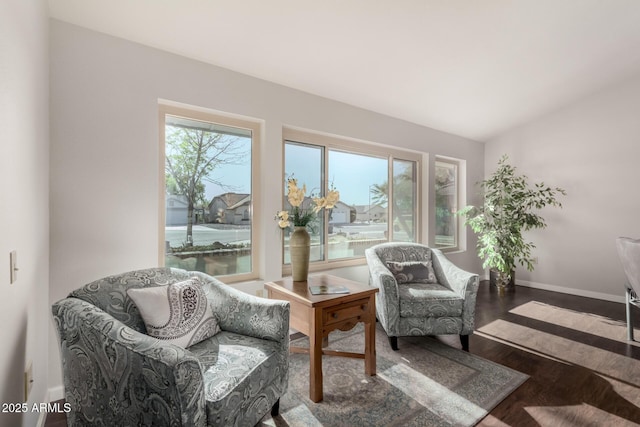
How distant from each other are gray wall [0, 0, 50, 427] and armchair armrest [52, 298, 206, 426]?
0.18 m

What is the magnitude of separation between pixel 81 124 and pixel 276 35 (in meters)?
1.41

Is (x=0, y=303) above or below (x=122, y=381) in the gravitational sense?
above

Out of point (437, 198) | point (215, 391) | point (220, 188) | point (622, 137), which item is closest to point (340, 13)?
point (220, 188)

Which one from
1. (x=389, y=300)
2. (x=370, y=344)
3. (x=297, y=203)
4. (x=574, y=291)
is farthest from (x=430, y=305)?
(x=574, y=291)

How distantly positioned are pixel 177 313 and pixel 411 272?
6.87 ft

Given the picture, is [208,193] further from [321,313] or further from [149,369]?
[149,369]

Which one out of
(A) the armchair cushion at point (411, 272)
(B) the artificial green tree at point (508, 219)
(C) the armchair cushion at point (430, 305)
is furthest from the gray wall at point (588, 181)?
(C) the armchair cushion at point (430, 305)

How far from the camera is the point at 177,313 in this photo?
1.60 m

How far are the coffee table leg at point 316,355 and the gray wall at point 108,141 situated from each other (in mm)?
1220

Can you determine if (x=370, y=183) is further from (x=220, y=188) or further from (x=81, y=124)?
(x=81, y=124)

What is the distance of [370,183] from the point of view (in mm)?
3818

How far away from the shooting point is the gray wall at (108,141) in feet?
6.18

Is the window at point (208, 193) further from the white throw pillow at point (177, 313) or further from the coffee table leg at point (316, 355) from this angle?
the coffee table leg at point (316, 355)

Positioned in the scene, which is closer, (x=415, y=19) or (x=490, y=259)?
(x=415, y=19)
